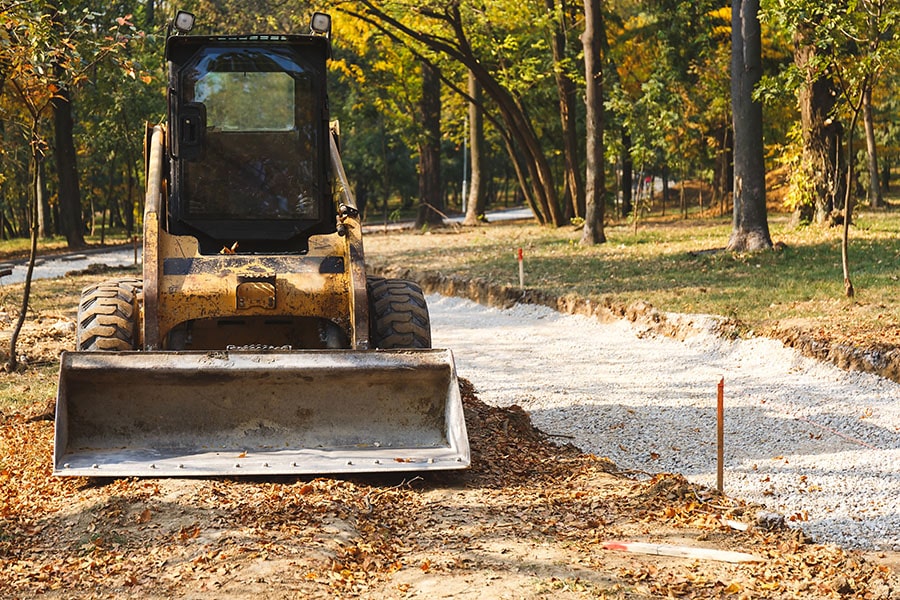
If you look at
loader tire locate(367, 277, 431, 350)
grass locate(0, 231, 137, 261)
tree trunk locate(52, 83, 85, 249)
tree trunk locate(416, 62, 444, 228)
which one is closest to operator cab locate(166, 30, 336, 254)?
loader tire locate(367, 277, 431, 350)

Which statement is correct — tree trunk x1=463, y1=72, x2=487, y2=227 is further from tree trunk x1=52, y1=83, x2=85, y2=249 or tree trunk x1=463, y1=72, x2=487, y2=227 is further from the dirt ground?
the dirt ground

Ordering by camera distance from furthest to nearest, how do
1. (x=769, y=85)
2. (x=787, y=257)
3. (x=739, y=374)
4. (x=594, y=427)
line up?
(x=787, y=257), (x=769, y=85), (x=739, y=374), (x=594, y=427)

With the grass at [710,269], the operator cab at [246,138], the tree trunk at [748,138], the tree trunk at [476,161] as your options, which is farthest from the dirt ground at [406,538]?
the tree trunk at [476,161]

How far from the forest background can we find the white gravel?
10.7ft

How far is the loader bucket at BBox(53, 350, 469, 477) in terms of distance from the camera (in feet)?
25.3

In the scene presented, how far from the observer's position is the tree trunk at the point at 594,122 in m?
24.8

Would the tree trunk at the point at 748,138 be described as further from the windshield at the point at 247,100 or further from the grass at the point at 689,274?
the windshield at the point at 247,100

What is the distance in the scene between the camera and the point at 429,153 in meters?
38.7

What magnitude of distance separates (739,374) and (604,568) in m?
6.76

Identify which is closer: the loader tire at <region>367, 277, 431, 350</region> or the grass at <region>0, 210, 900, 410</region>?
the loader tire at <region>367, 277, 431, 350</region>

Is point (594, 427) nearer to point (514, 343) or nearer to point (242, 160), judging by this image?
point (242, 160)

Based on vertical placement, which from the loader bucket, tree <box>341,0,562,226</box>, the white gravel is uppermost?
tree <box>341,0,562,226</box>

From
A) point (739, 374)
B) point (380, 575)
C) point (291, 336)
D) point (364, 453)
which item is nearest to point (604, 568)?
point (380, 575)

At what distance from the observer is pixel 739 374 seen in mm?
12289
